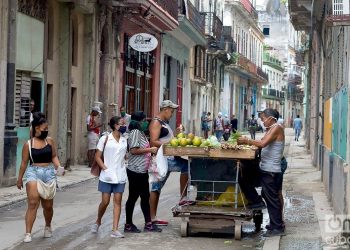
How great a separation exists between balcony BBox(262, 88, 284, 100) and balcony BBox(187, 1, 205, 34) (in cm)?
4138

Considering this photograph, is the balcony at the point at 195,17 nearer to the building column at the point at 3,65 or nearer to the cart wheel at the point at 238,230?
the building column at the point at 3,65

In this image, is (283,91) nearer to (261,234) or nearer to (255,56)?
(255,56)

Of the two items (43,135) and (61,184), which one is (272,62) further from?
(43,135)

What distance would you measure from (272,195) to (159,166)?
59.5 inches

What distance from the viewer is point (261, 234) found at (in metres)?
10.3

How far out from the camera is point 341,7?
29.1ft

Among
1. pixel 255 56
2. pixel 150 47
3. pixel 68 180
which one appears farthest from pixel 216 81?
pixel 68 180

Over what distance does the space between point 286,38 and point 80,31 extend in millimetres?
66545

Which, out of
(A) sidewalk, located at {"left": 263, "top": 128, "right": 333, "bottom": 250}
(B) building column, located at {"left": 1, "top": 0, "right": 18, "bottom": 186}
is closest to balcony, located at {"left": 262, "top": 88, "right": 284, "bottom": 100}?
(A) sidewalk, located at {"left": 263, "top": 128, "right": 333, "bottom": 250}

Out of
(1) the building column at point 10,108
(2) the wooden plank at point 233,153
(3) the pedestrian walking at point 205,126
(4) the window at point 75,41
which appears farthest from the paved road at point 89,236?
(3) the pedestrian walking at point 205,126

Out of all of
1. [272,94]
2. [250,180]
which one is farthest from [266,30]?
[250,180]

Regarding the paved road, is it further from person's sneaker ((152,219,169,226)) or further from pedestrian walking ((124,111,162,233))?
pedestrian walking ((124,111,162,233))

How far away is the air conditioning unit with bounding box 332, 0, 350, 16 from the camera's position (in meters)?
8.73

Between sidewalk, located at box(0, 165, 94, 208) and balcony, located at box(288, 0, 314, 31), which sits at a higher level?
balcony, located at box(288, 0, 314, 31)
